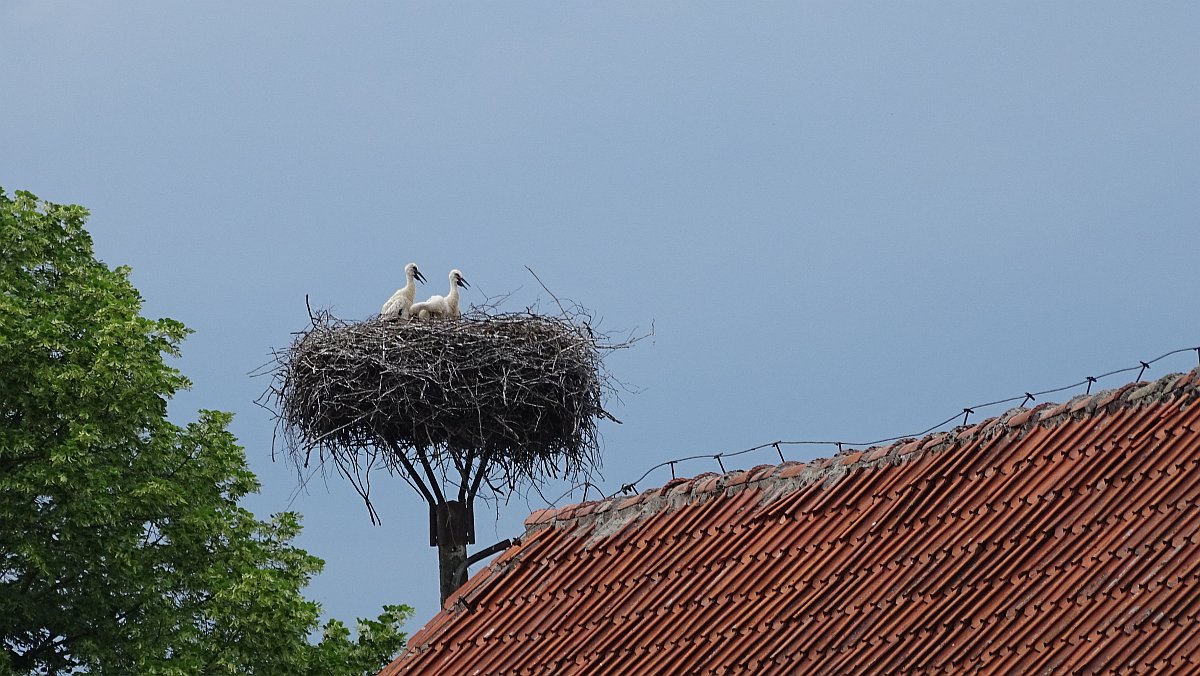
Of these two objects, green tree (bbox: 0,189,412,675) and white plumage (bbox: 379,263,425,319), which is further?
green tree (bbox: 0,189,412,675)

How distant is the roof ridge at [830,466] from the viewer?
9.05m

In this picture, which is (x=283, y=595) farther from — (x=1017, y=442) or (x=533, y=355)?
(x=1017, y=442)

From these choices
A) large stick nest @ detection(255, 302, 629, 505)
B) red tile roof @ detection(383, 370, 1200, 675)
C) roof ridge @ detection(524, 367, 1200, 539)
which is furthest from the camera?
large stick nest @ detection(255, 302, 629, 505)

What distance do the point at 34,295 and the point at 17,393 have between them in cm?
142

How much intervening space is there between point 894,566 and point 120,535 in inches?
437

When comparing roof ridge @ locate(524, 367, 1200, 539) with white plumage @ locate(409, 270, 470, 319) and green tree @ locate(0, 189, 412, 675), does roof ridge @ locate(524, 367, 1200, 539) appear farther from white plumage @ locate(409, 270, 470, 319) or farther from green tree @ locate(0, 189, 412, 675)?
green tree @ locate(0, 189, 412, 675)

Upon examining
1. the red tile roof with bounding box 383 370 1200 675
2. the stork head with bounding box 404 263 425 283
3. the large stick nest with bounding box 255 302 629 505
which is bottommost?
the red tile roof with bounding box 383 370 1200 675

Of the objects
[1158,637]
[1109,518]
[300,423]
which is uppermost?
[300,423]

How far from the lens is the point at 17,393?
18.5m

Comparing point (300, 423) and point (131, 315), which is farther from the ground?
point (131, 315)

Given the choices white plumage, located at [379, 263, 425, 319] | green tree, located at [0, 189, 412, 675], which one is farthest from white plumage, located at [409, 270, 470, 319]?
green tree, located at [0, 189, 412, 675]

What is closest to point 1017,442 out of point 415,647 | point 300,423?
point 415,647

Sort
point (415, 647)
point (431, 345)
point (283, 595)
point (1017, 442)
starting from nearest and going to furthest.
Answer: point (1017, 442) < point (415, 647) < point (431, 345) < point (283, 595)

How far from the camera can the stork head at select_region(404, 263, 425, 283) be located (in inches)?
687
